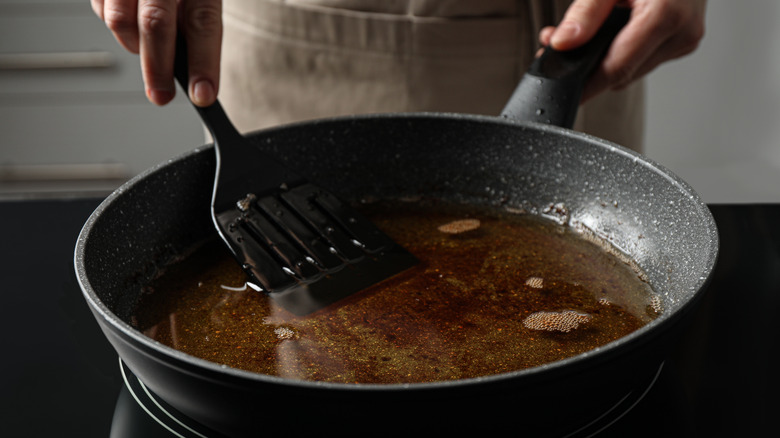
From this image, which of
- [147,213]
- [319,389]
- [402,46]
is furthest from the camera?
[402,46]

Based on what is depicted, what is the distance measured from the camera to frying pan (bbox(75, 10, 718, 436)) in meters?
0.38

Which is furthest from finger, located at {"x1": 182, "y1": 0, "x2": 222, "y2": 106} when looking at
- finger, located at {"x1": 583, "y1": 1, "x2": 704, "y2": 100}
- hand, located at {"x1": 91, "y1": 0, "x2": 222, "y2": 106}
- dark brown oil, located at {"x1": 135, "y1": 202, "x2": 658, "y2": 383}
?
finger, located at {"x1": 583, "y1": 1, "x2": 704, "y2": 100}

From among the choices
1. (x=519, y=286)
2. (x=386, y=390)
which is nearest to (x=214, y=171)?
(x=519, y=286)

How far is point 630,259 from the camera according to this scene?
27.3 inches

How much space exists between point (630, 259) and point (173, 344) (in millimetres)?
412

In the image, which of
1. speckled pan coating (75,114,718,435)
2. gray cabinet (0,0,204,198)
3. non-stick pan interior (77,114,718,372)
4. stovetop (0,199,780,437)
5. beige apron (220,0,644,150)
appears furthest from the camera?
gray cabinet (0,0,204,198)

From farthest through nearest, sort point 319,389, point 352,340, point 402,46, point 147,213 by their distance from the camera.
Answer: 1. point 402,46
2. point 147,213
3. point 352,340
4. point 319,389

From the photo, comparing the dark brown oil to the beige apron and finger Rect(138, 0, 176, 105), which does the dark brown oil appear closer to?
finger Rect(138, 0, 176, 105)

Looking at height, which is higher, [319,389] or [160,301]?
[319,389]

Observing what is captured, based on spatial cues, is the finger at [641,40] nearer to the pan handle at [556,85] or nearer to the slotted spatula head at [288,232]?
the pan handle at [556,85]

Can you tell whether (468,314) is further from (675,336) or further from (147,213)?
(147,213)

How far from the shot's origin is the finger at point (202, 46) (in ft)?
2.20

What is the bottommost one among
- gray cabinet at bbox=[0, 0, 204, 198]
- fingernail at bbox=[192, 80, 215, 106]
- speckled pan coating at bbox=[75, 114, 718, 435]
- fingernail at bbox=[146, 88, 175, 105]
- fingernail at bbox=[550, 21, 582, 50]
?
gray cabinet at bbox=[0, 0, 204, 198]

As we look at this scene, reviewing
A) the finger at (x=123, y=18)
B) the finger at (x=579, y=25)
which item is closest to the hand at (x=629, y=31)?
the finger at (x=579, y=25)
